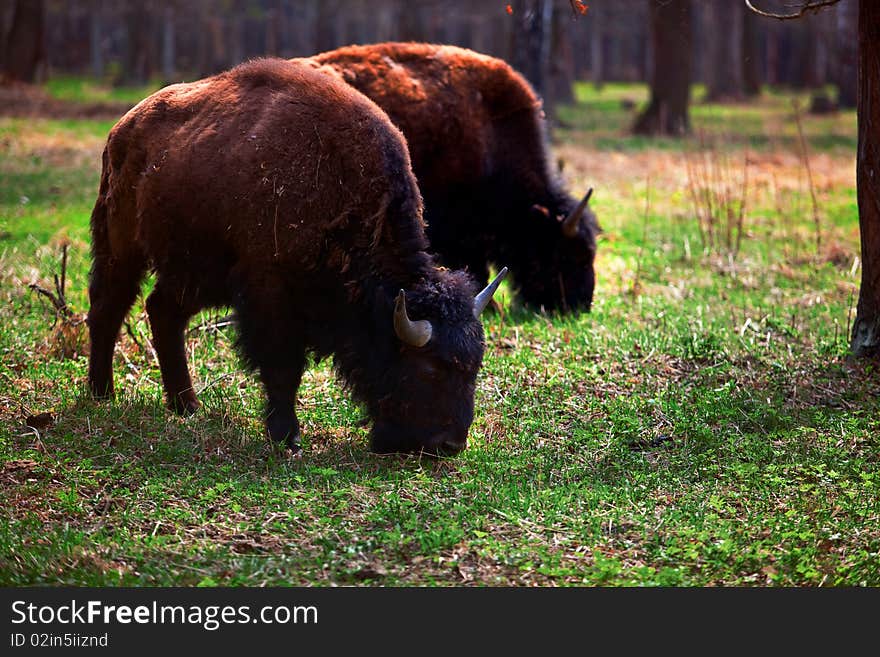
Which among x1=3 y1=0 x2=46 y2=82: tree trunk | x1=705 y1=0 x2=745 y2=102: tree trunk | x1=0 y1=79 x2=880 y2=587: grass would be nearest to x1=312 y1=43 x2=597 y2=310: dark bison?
x1=0 y1=79 x2=880 y2=587: grass

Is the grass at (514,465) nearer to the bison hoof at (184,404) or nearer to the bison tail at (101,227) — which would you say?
the bison hoof at (184,404)

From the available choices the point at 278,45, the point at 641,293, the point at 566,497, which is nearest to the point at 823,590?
the point at 566,497

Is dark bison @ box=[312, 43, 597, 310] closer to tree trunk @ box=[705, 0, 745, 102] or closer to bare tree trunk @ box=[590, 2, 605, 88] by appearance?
tree trunk @ box=[705, 0, 745, 102]

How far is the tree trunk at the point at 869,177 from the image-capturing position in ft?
21.9

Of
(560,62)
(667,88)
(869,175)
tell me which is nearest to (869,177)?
(869,175)

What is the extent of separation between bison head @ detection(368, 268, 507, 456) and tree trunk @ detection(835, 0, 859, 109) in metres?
17.1

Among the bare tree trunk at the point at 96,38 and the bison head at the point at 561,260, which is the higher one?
the bare tree trunk at the point at 96,38

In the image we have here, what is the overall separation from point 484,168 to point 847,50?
16.8 metres

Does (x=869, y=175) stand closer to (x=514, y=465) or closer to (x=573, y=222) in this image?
(x=573, y=222)

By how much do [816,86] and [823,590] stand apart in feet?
107

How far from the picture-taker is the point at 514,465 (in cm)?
556

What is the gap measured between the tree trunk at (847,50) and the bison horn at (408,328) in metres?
17.3

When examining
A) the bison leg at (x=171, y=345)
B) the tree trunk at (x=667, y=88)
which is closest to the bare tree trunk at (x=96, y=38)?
the tree trunk at (x=667, y=88)

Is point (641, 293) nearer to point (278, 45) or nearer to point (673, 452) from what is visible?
point (673, 452)
